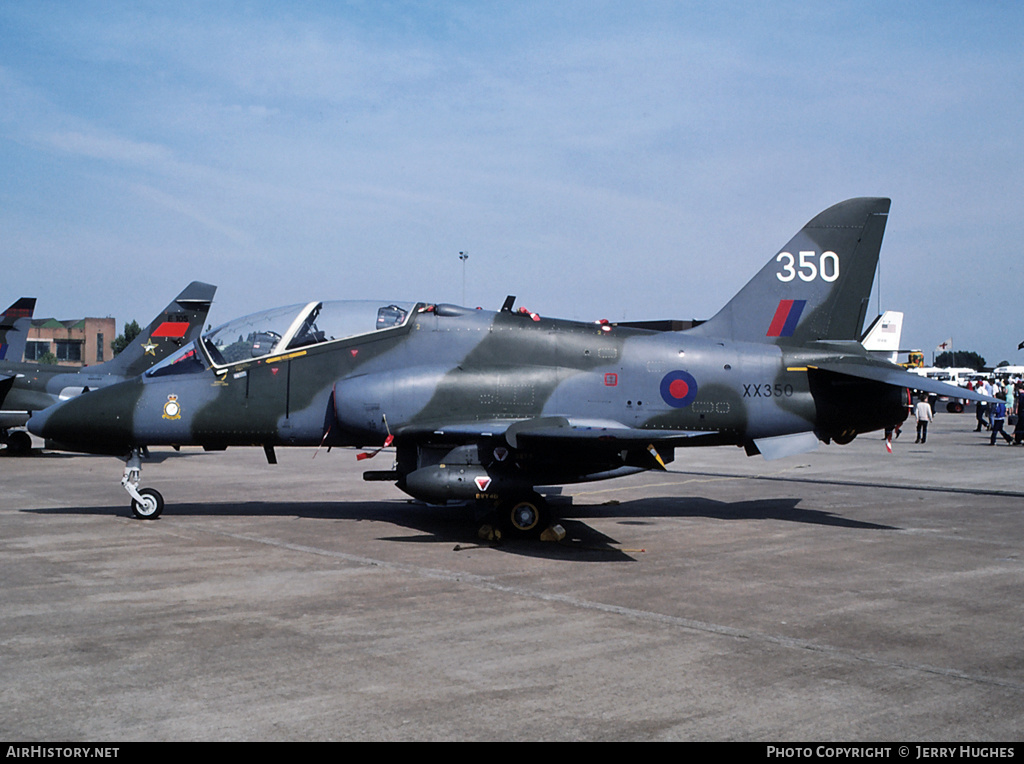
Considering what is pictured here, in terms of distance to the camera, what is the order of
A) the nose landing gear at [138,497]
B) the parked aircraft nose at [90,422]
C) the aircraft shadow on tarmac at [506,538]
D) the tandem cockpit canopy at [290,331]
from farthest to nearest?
the nose landing gear at [138,497] < the tandem cockpit canopy at [290,331] < the parked aircraft nose at [90,422] < the aircraft shadow on tarmac at [506,538]

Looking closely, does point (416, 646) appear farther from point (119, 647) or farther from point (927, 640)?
point (927, 640)

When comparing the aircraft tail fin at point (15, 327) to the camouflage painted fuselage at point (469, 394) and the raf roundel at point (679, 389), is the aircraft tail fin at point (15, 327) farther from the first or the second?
the raf roundel at point (679, 389)

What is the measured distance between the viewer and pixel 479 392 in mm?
11117

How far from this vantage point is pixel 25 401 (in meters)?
24.0

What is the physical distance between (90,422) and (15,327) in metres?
19.4

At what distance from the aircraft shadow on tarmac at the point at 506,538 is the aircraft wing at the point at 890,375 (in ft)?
6.97

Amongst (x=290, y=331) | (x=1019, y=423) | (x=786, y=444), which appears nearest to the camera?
(x=290, y=331)

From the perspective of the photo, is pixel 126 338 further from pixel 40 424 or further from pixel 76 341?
pixel 40 424

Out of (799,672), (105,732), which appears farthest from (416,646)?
(799,672)

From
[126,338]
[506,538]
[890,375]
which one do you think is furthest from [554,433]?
[126,338]

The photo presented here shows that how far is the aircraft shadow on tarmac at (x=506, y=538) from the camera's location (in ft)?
34.3

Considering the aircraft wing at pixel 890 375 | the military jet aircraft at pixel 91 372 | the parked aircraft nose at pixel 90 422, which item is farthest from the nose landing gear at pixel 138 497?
the military jet aircraft at pixel 91 372
